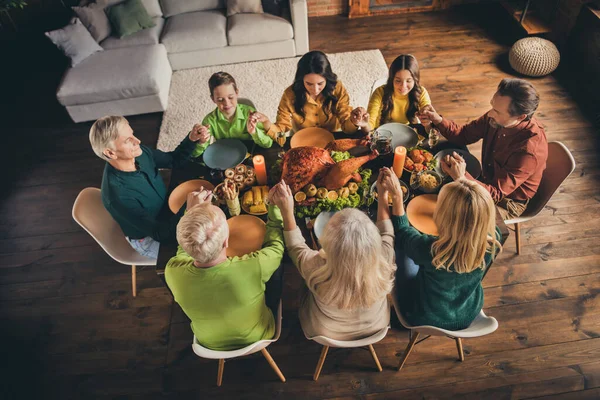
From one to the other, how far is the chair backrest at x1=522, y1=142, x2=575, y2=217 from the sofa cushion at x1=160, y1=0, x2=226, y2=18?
3698 millimetres

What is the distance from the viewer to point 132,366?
7.97ft

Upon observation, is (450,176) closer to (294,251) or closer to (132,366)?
(294,251)

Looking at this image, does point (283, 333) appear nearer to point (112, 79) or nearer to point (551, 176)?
point (551, 176)

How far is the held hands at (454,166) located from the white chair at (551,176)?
54cm

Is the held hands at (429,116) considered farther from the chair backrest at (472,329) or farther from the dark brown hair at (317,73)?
the chair backrest at (472,329)

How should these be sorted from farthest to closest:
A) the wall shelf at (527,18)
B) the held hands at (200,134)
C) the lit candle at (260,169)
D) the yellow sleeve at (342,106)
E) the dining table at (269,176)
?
the wall shelf at (527,18) < the yellow sleeve at (342,106) < the held hands at (200,134) < the lit candle at (260,169) < the dining table at (269,176)

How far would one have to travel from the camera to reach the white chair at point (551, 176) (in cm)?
215

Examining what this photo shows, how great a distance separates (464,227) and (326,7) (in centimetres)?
440

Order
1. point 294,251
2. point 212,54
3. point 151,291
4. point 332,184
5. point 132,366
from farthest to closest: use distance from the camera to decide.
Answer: point 212,54, point 151,291, point 132,366, point 332,184, point 294,251

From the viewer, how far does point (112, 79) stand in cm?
370

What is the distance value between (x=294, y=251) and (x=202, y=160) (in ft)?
3.12

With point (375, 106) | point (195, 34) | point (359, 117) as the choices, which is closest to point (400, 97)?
point (375, 106)

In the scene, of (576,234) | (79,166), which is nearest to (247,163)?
(79,166)

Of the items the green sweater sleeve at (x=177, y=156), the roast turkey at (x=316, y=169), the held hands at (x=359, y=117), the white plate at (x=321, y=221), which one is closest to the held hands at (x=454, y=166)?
the roast turkey at (x=316, y=169)
